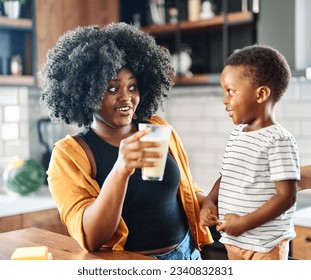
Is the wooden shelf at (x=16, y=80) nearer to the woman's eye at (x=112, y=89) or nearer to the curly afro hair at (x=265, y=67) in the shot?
the woman's eye at (x=112, y=89)

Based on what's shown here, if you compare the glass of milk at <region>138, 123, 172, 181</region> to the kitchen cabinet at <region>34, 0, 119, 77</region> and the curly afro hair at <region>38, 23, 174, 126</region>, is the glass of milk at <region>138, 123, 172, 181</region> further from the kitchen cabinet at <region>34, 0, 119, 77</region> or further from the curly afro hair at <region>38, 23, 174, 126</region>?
the kitchen cabinet at <region>34, 0, 119, 77</region>

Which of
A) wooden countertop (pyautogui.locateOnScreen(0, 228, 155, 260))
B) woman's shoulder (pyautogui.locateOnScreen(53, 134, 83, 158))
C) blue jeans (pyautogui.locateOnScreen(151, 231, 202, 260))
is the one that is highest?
woman's shoulder (pyautogui.locateOnScreen(53, 134, 83, 158))

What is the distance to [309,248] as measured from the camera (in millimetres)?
1914

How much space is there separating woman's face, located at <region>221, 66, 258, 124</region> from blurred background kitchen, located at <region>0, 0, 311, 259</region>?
1103 mm

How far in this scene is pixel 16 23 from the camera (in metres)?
2.48

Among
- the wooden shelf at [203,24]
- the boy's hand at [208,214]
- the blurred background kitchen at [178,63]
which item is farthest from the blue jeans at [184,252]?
the wooden shelf at [203,24]

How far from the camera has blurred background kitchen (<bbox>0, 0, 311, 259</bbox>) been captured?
2463 millimetres

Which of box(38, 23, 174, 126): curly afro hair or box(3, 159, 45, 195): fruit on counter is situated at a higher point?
box(38, 23, 174, 126): curly afro hair

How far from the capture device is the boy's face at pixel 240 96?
1.06 meters

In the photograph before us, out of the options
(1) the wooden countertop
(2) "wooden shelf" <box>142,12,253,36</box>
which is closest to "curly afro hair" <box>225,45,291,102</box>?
(1) the wooden countertop

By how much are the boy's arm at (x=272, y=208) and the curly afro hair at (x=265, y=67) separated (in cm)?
19

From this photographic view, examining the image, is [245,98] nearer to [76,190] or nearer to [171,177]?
[171,177]

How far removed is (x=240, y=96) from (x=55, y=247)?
55cm

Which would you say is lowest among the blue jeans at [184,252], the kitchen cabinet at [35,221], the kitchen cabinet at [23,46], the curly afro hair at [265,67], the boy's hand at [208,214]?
the kitchen cabinet at [35,221]
